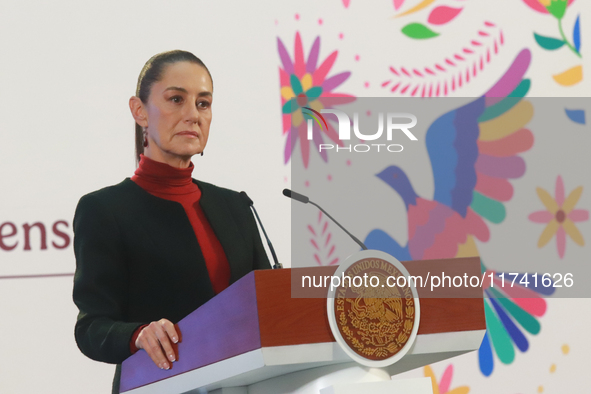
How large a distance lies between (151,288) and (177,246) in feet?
0.42

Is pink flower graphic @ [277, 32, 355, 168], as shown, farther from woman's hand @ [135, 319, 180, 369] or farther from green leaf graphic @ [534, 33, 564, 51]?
woman's hand @ [135, 319, 180, 369]

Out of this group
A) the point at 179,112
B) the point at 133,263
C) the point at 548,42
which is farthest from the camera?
the point at 548,42

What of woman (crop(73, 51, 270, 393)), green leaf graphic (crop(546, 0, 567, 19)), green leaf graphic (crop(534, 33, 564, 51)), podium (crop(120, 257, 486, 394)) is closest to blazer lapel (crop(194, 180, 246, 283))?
woman (crop(73, 51, 270, 393))

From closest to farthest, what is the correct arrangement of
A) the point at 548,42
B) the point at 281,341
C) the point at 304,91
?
1. the point at 281,341
2. the point at 304,91
3. the point at 548,42

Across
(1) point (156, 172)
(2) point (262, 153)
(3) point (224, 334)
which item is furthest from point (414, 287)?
(2) point (262, 153)

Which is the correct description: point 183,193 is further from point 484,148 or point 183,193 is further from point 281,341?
point 484,148

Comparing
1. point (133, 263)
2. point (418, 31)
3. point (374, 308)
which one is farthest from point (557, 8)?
point (374, 308)

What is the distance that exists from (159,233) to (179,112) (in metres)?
0.34

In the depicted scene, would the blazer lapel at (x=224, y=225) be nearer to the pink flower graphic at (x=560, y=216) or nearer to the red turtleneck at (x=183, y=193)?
the red turtleneck at (x=183, y=193)

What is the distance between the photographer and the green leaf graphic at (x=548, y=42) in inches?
123

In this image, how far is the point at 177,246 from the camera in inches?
68.4

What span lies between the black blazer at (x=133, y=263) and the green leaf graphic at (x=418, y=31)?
1552 mm

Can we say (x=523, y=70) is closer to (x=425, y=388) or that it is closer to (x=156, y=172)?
(x=156, y=172)

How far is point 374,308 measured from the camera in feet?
3.78
